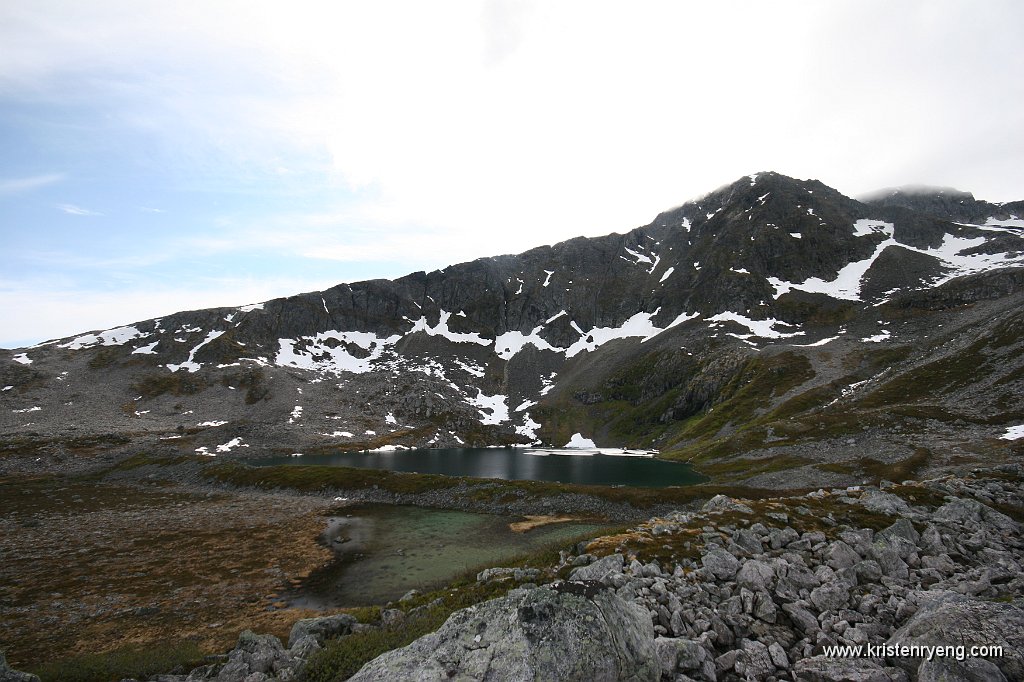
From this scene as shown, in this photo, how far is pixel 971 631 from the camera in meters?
11.6

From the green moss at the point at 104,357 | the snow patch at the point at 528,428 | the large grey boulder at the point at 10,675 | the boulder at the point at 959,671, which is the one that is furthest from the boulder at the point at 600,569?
the green moss at the point at 104,357

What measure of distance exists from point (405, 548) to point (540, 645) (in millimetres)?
37519

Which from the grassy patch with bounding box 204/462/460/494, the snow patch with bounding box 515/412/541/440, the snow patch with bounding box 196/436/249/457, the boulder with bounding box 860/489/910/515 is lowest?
the snow patch with bounding box 515/412/541/440

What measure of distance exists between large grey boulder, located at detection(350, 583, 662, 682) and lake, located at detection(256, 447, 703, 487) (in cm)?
7520

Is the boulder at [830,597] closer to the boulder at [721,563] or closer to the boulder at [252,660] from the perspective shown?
the boulder at [721,563]

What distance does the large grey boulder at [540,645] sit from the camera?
11141mm

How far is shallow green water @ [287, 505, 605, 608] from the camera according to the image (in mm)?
33281

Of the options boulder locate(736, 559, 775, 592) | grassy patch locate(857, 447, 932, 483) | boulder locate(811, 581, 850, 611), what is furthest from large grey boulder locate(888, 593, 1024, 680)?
grassy patch locate(857, 447, 932, 483)

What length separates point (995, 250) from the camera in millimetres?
195000

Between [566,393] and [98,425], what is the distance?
16017cm

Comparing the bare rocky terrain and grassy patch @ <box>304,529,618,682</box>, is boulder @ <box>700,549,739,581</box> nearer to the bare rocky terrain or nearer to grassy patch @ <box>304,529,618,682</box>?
the bare rocky terrain

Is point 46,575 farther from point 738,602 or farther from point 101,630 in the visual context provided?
point 738,602

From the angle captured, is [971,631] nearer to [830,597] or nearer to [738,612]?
[830,597]

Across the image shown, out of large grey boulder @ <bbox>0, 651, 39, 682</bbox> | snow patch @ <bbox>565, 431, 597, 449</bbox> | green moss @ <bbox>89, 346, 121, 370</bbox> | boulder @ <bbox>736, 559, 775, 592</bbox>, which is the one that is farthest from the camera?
green moss @ <bbox>89, 346, 121, 370</bbox>
